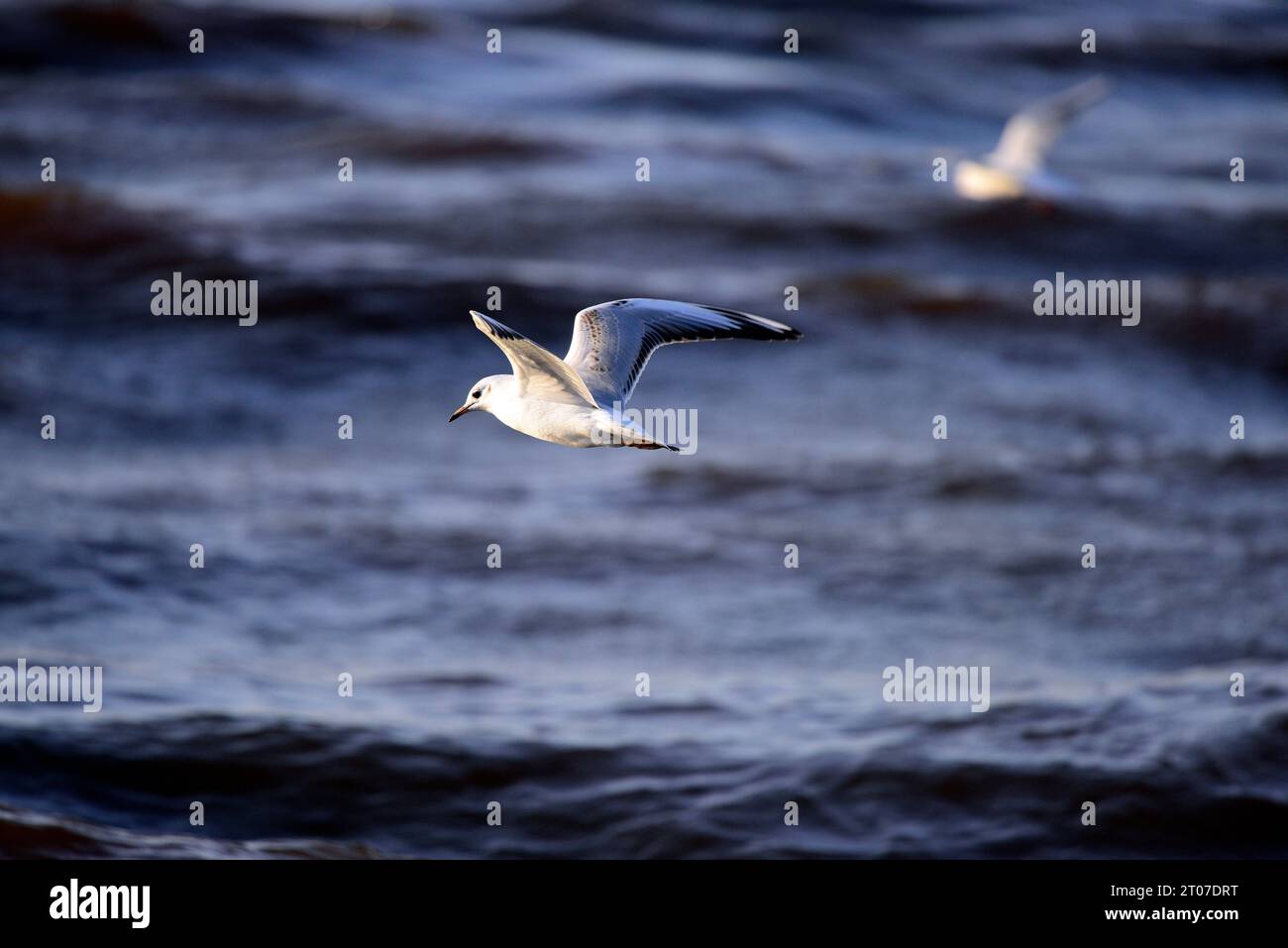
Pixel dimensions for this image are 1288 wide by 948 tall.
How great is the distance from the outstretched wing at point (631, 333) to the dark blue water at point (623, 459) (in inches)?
139

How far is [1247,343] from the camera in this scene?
14922 millimetres

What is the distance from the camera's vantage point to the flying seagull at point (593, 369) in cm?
406

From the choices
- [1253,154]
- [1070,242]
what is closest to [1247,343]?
[1070,242]

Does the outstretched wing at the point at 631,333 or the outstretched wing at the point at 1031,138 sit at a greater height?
the outstretched wing at the point at 1031,138

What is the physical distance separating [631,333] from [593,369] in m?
0.20

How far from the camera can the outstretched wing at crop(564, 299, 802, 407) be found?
4562mm

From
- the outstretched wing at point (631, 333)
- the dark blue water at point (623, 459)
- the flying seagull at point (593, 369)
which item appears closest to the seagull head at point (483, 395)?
the flying seagull at point (593, 369)

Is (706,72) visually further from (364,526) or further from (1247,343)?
(364,526)

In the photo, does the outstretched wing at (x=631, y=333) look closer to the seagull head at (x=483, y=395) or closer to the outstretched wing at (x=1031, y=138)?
the seagull head at (x=483, y=395)

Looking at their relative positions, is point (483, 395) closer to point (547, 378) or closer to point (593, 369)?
point (547, 378)

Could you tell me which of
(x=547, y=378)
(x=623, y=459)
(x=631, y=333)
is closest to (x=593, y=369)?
(x=631, y=333)

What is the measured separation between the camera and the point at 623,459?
1231 centimetres

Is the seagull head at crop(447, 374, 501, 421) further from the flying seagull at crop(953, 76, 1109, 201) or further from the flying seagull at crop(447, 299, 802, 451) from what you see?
the flying seagull at crop(953, 76, 1109, 201)

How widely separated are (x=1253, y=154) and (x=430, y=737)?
1518 cm
